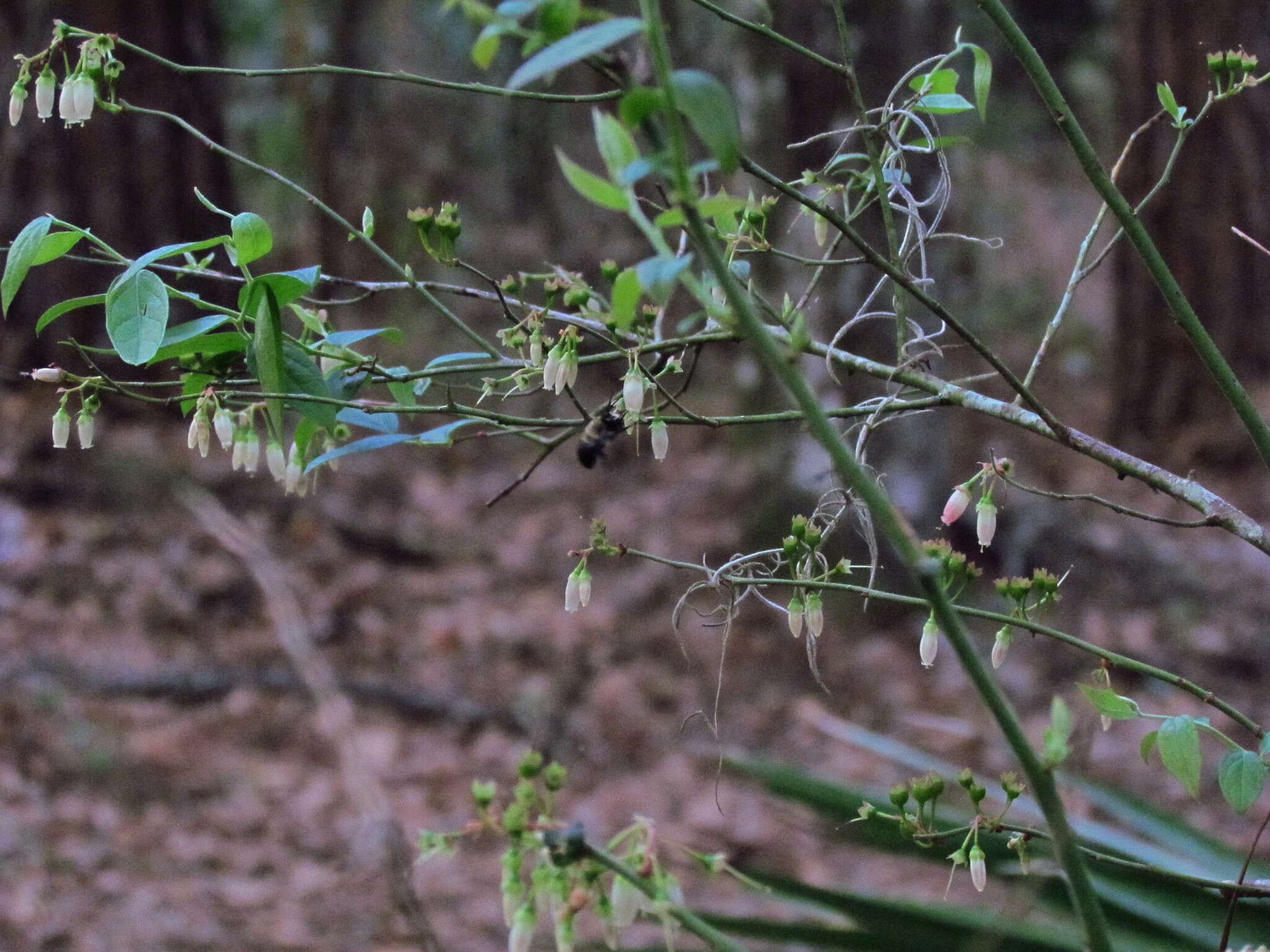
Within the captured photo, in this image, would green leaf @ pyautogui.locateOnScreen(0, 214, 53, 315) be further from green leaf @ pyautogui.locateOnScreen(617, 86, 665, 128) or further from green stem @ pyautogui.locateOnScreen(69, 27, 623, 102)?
green leaf @ pyautogui.locateOnScreen(617, 86, 665, 128)

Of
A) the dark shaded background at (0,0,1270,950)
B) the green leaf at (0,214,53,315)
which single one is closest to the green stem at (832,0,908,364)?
the green leaf at (0,214,53,315)

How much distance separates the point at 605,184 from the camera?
0.51 metres

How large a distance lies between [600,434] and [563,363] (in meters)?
0.09

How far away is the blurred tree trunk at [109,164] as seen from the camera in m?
4.38

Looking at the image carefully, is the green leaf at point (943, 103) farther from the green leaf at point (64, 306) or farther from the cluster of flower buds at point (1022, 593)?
the green leaf at point (64, 306)

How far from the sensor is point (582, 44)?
477 millimetres

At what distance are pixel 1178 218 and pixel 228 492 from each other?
12.4 feet

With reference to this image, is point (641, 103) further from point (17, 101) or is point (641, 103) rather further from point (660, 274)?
point (17, 101)

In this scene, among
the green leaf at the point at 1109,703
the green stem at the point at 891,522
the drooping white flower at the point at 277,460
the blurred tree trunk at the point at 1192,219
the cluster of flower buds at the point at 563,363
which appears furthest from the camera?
the blurred tree trunk at the point at 1192,219

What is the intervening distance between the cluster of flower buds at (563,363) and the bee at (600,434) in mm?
51

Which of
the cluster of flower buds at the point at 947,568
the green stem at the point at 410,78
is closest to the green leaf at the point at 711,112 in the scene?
the green stem at the point at 410,78

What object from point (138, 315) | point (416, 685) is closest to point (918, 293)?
point (138, 315)

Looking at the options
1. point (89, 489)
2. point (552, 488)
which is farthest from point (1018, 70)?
point (89, 489)

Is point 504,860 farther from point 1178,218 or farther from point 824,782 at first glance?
point 1178,218
